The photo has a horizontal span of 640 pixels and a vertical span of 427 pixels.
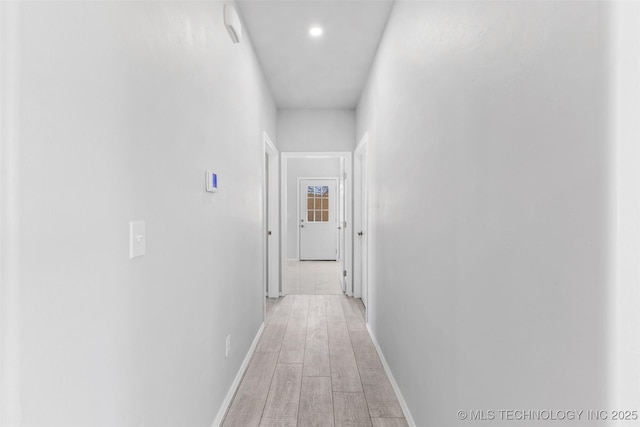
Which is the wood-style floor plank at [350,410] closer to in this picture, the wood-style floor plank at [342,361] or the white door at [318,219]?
the wood-style floor plank at [342,361]

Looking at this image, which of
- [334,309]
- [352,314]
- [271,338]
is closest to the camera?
[271,338]

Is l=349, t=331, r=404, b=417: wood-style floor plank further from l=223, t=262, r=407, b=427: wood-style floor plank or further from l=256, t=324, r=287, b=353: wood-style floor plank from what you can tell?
l=256, t=324, r=287, b=353: wood-style floor plank

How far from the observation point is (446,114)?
1.36m

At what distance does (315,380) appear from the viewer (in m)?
2.30

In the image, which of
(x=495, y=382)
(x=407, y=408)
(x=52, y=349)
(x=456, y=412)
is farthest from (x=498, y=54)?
(x=407, y=408)

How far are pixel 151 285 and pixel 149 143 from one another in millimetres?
464

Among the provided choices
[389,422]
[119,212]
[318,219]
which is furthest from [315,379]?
[318,219]

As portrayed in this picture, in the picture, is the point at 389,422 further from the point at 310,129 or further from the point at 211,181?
the point at 310,129

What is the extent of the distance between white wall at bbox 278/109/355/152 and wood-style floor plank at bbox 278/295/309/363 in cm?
193

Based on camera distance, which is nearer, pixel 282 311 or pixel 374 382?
pixel 374 382

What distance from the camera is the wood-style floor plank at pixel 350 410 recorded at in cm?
186

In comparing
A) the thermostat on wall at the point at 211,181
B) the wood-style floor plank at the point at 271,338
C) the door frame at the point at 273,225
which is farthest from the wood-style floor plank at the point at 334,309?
the thermostat on wall at the point at 211,181

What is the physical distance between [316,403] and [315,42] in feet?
8.39

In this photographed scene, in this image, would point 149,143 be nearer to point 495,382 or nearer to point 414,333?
point 495,382
